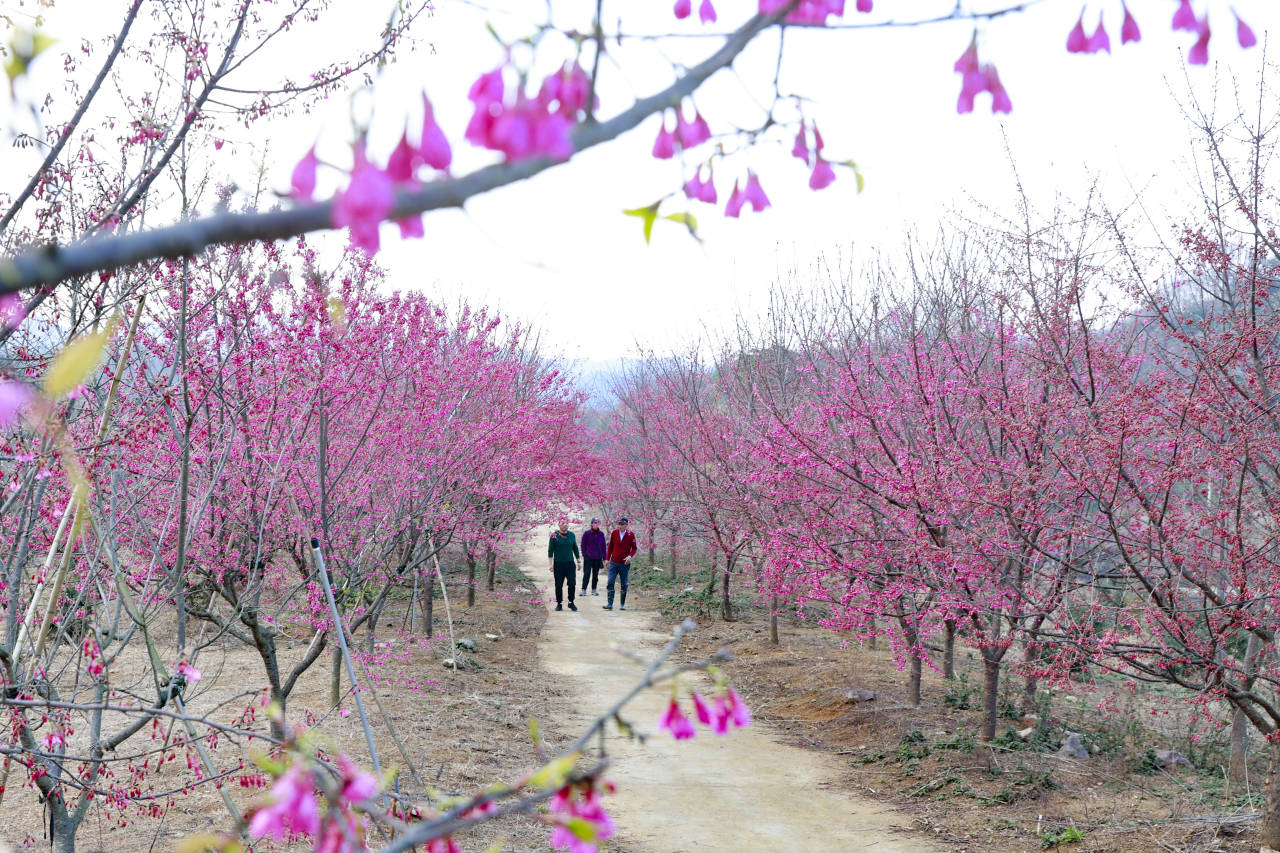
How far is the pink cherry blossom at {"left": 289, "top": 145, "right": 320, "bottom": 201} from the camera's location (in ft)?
2.92

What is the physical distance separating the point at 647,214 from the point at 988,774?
7.86 meters

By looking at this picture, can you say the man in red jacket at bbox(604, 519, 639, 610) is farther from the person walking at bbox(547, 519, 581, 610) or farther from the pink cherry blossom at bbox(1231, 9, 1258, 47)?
the pink cherry blossom at bbox(1231, 9, 1258, 47)

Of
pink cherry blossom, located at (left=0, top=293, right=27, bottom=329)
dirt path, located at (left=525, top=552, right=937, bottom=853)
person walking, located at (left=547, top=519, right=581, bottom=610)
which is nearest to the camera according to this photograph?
pink cherry blossom, located at (left=0, top=293, right=27, bottom=329)

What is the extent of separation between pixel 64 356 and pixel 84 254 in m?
0.13

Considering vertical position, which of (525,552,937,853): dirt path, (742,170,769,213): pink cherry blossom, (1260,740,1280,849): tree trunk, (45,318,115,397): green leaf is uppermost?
(742,170,769,213): pink cherry blossom

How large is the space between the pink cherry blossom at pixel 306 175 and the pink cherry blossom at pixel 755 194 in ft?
2.64

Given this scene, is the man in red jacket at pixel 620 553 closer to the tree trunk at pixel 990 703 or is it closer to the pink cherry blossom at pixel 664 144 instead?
the tree trunk at pixel 990 703

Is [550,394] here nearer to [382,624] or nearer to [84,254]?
[382,624]

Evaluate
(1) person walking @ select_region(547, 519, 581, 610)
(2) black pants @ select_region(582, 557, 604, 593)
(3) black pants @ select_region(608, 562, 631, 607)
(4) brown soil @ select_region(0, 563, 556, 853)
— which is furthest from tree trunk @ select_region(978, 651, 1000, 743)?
(2) black pants @ select_region(582, 557, 604, 593)

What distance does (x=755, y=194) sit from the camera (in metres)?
1.53

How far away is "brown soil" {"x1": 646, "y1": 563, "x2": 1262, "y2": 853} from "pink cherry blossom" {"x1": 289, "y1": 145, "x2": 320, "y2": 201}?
265 inches

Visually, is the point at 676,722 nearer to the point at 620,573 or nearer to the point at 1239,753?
the point at 1239,753

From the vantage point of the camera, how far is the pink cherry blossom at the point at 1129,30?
151 centimetres

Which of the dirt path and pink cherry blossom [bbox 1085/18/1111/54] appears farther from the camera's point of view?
the dirt path
